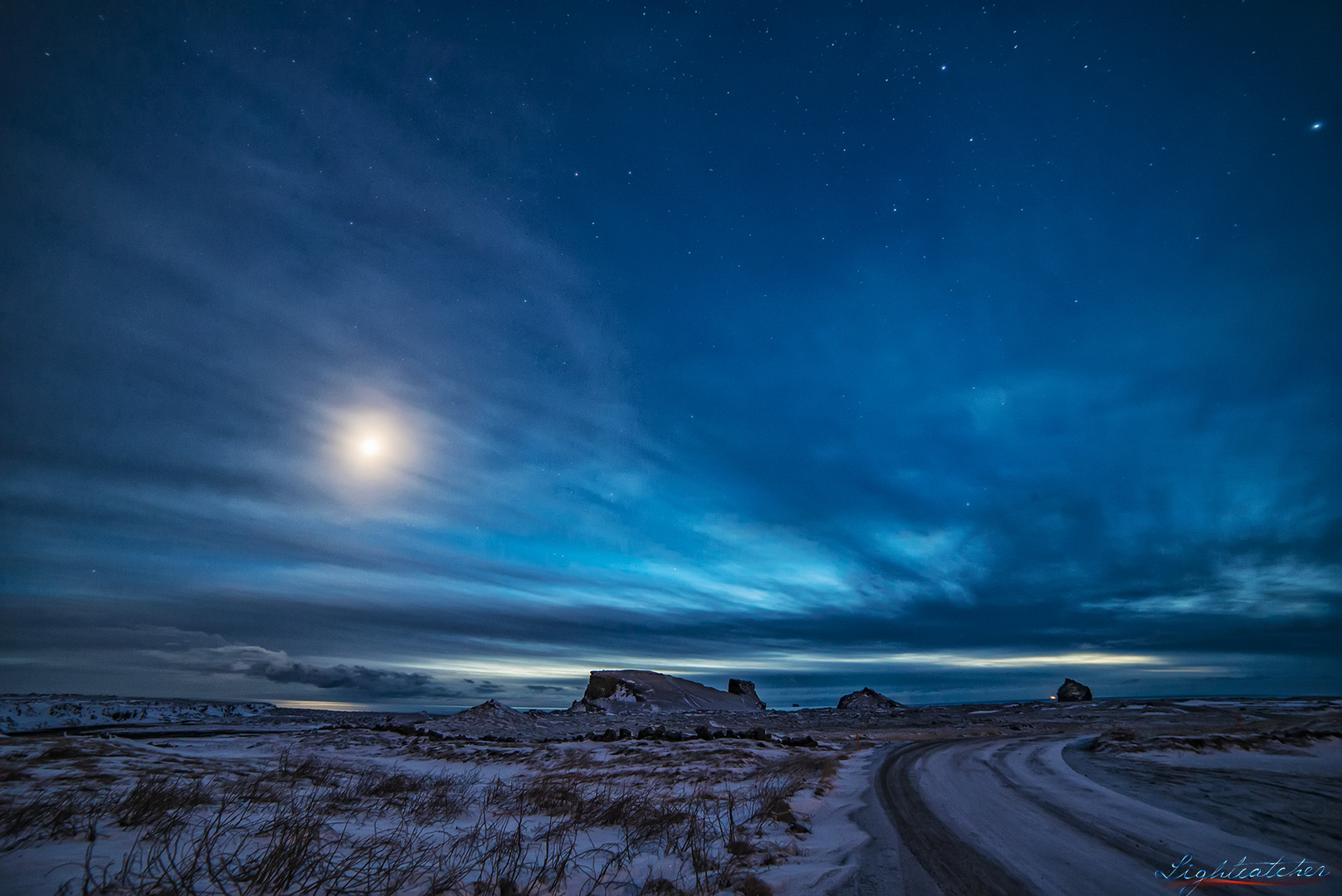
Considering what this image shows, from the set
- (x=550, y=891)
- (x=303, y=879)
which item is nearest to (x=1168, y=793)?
(x=550, y=891)

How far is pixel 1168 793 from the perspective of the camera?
44.3 ft

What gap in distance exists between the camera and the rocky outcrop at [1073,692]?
155 m

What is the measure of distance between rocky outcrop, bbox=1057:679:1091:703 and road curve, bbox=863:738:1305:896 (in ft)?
613

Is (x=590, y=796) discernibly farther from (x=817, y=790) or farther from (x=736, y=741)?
(x=736, y=741)

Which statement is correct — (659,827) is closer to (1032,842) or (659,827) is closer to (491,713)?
(1032,842)

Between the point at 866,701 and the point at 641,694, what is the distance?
72.5 metres

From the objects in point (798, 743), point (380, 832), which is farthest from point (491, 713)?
point (380, 832)

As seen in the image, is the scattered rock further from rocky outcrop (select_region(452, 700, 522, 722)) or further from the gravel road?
rocky outcrop (select_region(452, 700, 522, 722))

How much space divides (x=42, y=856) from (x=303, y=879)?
3726 millimetres

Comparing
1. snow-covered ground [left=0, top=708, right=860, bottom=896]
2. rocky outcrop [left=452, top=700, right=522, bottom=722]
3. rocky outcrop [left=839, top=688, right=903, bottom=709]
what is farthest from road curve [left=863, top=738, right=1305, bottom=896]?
rocky outcrop [left=839, top=688, right=903, bottom=709]

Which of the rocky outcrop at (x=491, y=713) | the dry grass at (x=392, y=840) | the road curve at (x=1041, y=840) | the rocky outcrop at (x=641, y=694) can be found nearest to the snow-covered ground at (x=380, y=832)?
the dry grass at (x=392, y=840)

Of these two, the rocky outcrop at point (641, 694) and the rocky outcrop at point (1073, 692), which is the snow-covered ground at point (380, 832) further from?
the rocky outcrop at point (1073, 692)

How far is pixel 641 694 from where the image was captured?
161m

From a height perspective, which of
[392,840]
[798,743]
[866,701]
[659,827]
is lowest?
[866,701]
